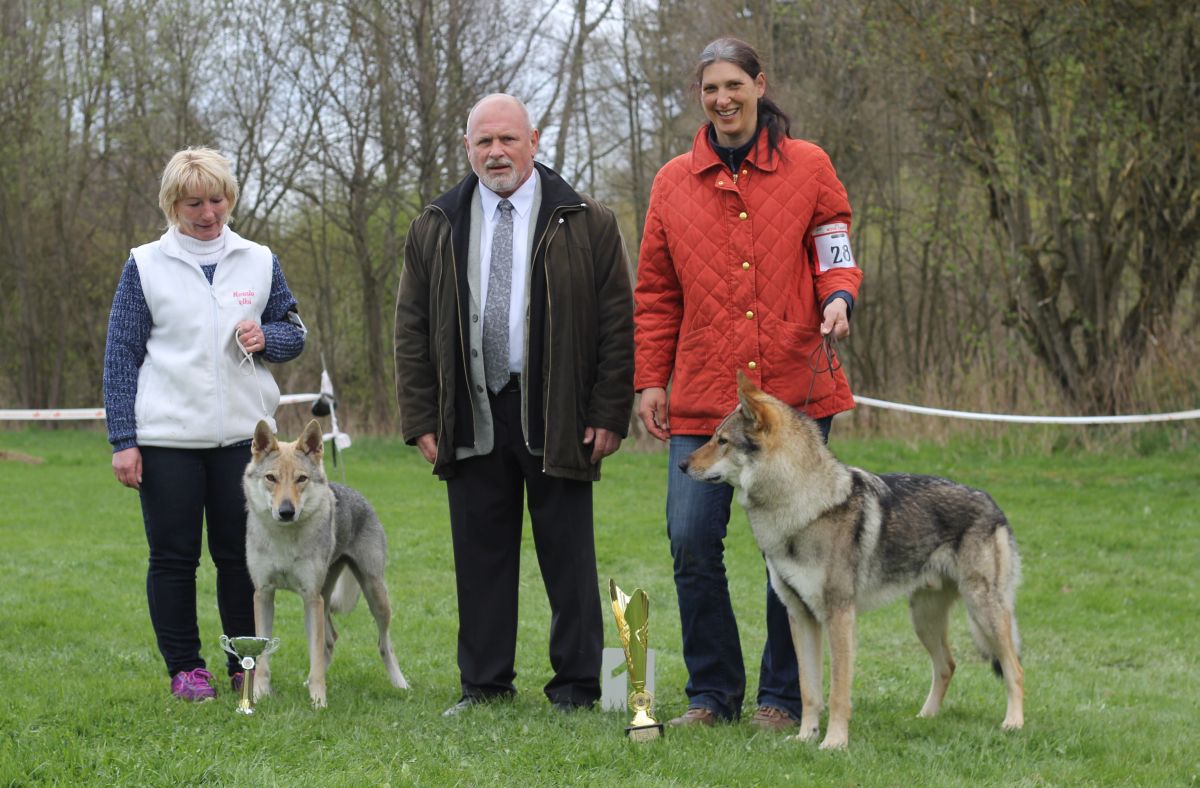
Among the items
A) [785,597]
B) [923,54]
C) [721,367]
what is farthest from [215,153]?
[923,54]

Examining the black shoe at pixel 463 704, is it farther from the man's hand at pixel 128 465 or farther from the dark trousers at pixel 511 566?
the man's hand at pixel 128 465

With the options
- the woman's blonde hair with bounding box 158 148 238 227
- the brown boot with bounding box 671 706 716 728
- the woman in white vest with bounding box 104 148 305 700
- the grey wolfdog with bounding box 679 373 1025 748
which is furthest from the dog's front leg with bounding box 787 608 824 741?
the woman's blonde hair with bounding box 158 148 238 227

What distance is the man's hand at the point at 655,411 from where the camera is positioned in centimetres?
452

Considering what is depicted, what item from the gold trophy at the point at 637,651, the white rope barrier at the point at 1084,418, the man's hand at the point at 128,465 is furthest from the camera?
the white rope barrier at the point at 1084,418

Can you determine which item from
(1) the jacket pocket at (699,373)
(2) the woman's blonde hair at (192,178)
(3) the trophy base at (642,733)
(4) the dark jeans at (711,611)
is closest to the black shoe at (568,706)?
(4) the dark jeans at (711,611)

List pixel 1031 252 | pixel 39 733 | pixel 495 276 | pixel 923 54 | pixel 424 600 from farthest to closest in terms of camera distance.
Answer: pixel 1031 252 → pixel 923 54 → pixel 424 600 → pixel 495 276 → pixel 39 733

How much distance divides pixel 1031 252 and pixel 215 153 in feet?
37.0

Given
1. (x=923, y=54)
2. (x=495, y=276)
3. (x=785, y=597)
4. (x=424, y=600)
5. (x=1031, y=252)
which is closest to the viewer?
(x=785, y=597)

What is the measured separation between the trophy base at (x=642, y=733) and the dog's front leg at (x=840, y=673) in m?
0.57

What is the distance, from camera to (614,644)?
22.0 ft

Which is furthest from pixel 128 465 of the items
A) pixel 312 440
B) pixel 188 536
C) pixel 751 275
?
pixel 751 275

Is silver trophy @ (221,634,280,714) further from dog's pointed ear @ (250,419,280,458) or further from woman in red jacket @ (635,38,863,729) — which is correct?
woman in red jacket @ (635,38,863,729)

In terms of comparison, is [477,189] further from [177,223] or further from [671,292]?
[177,223]

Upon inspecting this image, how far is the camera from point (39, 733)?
13.1 ft
